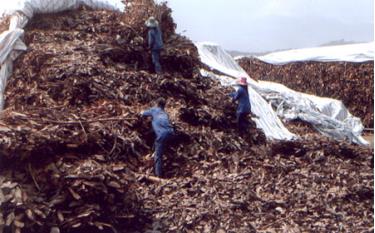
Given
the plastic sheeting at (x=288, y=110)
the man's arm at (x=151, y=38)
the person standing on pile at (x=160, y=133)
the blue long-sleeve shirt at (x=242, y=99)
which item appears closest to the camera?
the person standing on pile at (x=160, y=133)

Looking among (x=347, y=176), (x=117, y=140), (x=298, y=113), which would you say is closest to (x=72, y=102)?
(x=117, y=140)

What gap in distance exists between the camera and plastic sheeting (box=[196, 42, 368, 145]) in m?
12.4

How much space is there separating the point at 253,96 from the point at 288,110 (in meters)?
0.96

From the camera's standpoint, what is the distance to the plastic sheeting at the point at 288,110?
487 inches

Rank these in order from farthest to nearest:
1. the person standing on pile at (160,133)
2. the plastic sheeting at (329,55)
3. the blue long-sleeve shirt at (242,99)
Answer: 1. the plastic sheeting at (329,55)
2. the blue long-sleeve shirt at (242,99)
3. the person standing on pile at (160,133)

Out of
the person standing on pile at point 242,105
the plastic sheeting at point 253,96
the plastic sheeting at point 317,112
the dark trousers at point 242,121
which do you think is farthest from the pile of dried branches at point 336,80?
the person standing on pile at point 242,105

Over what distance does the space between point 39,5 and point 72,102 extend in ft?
10.5

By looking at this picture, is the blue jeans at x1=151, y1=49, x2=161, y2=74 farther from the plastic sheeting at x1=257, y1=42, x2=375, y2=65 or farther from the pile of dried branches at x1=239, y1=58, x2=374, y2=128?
the plastic sheeting at x1=257, y1=42, x2=375, y2=65

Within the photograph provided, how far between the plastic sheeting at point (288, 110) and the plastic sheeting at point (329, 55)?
2186 mm

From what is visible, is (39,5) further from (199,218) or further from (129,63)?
(199,218)

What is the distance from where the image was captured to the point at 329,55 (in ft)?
57.4

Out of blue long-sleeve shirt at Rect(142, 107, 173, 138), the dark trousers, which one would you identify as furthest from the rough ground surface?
blue long-sleeve shirt at Rect(142, 107, 173, 138)

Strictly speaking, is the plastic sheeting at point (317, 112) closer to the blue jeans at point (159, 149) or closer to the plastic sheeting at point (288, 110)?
the plastic sheeting at point (288, 110)

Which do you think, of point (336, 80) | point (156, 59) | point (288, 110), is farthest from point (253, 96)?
point (336, 80)
